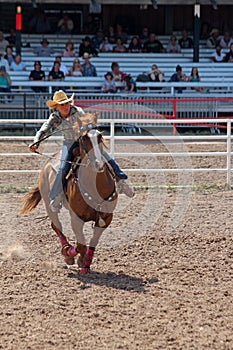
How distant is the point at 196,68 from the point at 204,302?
14.8 m

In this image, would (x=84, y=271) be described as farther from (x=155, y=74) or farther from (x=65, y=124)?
(x=155, y=74)

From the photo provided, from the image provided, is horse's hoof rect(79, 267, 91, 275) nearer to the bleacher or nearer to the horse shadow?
the horse shadow

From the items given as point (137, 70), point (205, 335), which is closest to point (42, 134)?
point (205, 335)

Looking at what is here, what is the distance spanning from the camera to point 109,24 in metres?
24.8

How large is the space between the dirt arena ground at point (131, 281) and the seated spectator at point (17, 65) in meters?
9.31

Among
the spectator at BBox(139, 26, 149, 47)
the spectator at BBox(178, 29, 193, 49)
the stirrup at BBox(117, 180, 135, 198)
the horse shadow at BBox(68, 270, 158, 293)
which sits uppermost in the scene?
the spectator at BBox(139, 26, 149, 47)

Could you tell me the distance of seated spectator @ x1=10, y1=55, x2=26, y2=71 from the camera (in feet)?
66.3

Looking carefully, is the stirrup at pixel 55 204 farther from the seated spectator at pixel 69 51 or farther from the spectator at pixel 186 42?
the spectator at pixel 186 42

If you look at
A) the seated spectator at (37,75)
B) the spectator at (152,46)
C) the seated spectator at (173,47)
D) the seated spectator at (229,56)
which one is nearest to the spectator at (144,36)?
the spectator at (152,46)

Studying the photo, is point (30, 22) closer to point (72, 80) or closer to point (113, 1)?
point (113, 1)

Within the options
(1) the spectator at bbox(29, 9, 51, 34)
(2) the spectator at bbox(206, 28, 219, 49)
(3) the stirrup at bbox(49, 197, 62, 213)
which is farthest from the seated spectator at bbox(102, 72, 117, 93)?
(3) the stirrup at bbox(49, 197, 62, 213)

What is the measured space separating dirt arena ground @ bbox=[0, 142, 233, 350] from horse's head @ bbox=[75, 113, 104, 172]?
1.08 m

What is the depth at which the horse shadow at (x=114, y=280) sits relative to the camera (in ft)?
22.5

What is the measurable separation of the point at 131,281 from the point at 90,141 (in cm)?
130
